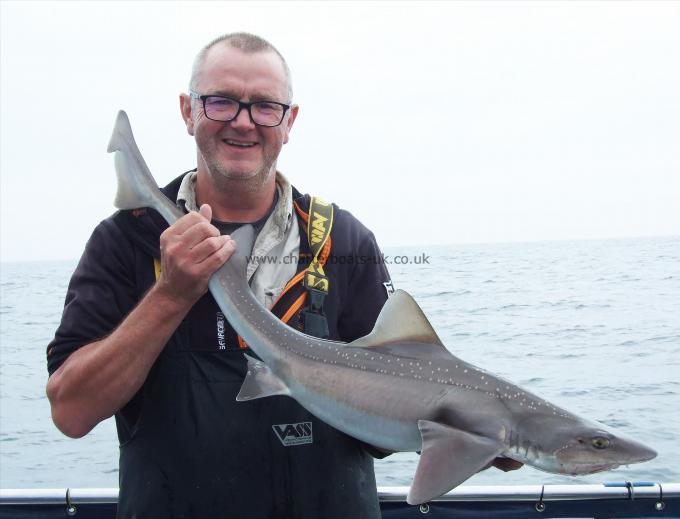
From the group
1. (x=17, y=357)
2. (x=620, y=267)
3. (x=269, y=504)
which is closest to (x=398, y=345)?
(x=269, y=504)

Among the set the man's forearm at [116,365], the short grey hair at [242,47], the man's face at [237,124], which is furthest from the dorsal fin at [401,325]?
the short grey hair at [242,47]

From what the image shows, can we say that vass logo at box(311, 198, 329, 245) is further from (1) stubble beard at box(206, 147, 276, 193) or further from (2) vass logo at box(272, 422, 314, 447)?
(2) vass logo at box(272, 422, 314, 447)

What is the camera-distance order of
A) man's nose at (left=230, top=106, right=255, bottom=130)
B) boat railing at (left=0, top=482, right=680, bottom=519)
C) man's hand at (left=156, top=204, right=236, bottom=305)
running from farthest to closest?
boat railing at (left=0, top=482, right=680, bottom=519) < man's nose at (left=230, top=106, right=255, bottom=130) < man's hand at (left=156, top=204, right=236, bottom=305)

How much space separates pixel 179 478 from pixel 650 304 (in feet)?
70.0

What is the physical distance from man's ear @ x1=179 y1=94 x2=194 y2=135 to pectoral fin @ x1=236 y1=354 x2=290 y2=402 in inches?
44.7

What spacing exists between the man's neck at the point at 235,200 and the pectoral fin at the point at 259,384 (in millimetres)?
771

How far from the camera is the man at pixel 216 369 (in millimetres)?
2674

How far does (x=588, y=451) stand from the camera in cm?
216

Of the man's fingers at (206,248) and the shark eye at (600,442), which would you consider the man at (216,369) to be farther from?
the shark eye at (600,442)

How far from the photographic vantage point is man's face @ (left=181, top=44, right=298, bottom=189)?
2799 mm

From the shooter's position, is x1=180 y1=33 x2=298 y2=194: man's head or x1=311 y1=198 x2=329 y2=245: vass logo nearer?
x1=180 y1=33 x2=298 y2=194: man's head

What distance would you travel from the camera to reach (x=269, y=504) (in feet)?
8.84

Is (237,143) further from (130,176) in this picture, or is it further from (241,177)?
(130,176)

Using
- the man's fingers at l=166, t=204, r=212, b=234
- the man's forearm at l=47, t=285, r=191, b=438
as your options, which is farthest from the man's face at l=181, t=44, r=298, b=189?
the man's forearm at l=47, t=285, r=191, b=438
